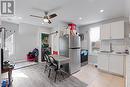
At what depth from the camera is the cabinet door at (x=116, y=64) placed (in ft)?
11.3

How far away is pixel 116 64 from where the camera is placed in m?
3.56

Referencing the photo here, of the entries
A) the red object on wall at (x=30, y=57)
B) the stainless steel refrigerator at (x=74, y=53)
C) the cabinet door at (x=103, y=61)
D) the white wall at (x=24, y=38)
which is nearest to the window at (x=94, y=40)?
the cabinet door at (x=103, y=61)

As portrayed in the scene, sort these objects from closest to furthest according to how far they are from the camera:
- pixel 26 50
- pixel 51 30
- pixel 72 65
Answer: pixel 72 65 < pixel 26 50 < pixel 51 30

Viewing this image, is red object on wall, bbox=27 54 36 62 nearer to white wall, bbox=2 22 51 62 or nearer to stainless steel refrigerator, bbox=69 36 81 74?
white wall, bbox=2 22 51 62

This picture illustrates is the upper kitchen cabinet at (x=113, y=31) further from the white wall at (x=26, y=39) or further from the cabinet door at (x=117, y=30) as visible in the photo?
the white wall at (x=26, y=39)

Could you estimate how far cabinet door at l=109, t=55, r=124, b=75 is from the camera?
3.43 m

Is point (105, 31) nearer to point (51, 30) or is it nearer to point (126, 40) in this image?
point (126, 40)

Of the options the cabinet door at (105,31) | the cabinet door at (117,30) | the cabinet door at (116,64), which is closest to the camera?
the cabinet door at (116,64)

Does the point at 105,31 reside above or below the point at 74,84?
above

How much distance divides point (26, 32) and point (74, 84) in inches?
186

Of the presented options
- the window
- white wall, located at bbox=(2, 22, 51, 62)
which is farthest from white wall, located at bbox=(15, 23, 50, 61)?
the window

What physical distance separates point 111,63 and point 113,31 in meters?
1.40

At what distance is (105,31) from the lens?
13.5 feet

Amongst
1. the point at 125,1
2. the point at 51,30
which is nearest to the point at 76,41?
the point at 125,1
